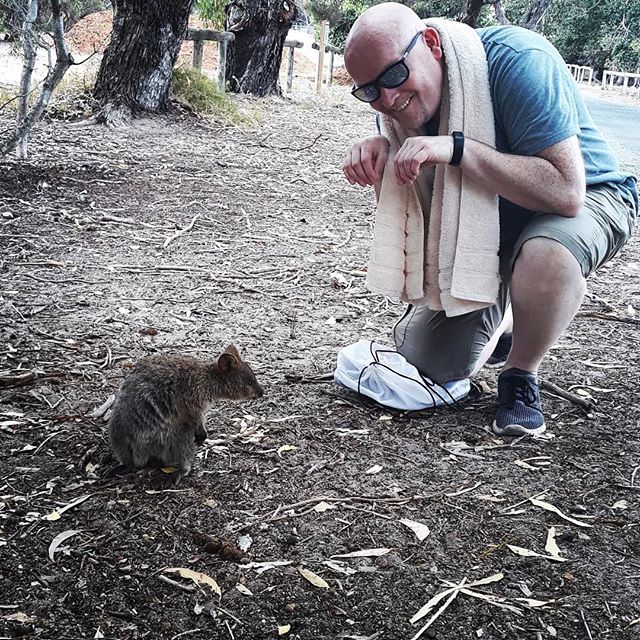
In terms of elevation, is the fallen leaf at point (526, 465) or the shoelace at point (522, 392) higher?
the shoelace at point (522, 392)

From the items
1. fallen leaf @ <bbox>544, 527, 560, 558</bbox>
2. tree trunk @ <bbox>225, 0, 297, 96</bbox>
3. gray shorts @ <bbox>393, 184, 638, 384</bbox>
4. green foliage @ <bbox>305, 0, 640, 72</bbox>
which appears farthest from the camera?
green foliage @ <bbox>305, 0, 640, 72</bbox>

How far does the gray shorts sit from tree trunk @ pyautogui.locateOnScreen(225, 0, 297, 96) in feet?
33.7

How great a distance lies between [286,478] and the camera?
292cm

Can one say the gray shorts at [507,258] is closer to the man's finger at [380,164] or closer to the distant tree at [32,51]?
the man's finger at [380,164]

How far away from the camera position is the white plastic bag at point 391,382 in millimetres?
3455

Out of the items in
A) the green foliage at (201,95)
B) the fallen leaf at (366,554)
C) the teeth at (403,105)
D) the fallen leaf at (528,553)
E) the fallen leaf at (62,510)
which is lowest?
the fallen leaf at (62,510)

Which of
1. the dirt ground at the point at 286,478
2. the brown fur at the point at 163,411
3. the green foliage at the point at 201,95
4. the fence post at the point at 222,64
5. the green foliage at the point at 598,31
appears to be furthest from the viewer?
the green foliage at the point at 598,31

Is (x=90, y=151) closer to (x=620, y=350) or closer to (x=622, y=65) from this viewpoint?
(x=620, y=350)

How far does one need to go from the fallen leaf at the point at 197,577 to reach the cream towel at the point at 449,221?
148 centimetres

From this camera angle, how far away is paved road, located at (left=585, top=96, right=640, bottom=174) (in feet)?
34.1

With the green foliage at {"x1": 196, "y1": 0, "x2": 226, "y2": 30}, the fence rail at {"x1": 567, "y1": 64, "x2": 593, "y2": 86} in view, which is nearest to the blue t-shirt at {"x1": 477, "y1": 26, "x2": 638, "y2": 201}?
the green foliage at {"x1": 196, "y1": 0, "x2": 226, "y2": 30}

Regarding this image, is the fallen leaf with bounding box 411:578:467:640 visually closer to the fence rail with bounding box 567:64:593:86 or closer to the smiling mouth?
the smiling mouth

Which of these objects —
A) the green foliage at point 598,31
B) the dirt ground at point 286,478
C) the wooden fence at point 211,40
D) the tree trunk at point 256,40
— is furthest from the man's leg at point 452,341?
the green foliage at point 598,31

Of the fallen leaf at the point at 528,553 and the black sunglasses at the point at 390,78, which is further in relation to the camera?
the black sunglasses at the point at 390,78
